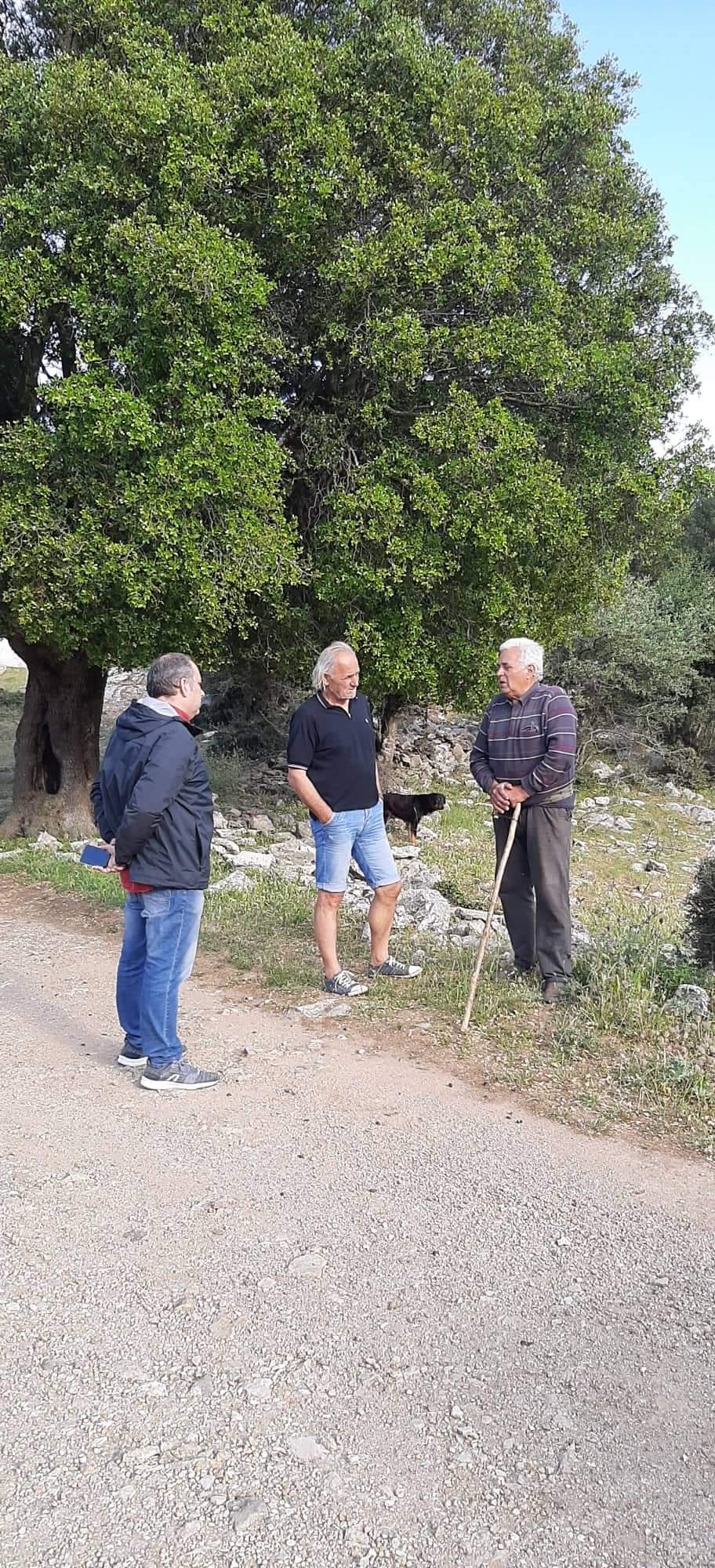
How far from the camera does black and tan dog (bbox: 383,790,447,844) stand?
13.2 meters

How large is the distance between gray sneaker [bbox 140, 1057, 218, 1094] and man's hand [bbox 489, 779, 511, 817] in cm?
230

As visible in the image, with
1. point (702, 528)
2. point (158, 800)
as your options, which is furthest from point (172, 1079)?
point (702, 528)

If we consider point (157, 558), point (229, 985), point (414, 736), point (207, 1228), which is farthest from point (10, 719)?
point (207, 1228)

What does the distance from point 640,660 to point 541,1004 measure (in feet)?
49.5

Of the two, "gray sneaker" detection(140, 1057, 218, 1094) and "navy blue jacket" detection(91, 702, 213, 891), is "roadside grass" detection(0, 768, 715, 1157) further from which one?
"navy blue jacket" detection(91, 702, 213, 891)

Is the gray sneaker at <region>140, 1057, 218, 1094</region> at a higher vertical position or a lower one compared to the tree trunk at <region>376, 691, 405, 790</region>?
lower

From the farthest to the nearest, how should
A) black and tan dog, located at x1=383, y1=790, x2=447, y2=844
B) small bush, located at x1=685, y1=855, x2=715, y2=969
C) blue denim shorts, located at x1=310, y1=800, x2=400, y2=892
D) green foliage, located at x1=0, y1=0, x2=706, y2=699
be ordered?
black and tan dog, located at x1=383, y1=790, x2=447, y2=844, green foliage, located at x1=0, y1=0, x2=706, y2=699, small bush, located at x1=685, y1=855, x2=715, y2=969, blue denim shorts, located at x1=310, y1=800, x2=400, y2=892

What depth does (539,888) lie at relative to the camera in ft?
20.1

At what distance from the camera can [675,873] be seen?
1336 centimetres

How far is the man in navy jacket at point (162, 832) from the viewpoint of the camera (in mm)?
4734

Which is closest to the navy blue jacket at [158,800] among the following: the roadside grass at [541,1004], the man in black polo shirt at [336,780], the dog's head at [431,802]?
the man in black polo shirt at [336,780]

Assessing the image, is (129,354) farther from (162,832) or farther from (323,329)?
(162,832)

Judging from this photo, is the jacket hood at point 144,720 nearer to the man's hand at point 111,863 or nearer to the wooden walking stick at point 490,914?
the man's hand at point 111,863

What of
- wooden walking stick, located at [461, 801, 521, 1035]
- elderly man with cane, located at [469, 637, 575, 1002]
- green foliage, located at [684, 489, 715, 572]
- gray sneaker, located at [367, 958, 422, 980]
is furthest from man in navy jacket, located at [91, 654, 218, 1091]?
green foliage, located at [684, 489, 715, 572]
